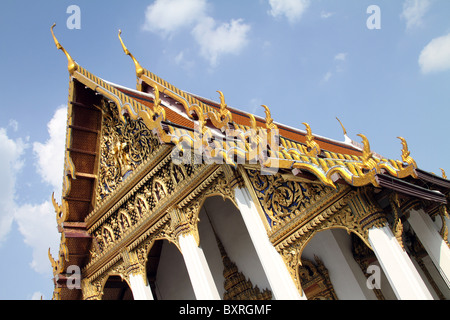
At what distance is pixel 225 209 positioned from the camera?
841 cm

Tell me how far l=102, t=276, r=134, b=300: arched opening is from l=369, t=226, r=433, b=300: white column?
222 inches

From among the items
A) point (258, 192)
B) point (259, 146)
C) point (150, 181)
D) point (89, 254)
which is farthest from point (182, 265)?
point (259, 146)

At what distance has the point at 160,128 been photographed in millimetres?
5734

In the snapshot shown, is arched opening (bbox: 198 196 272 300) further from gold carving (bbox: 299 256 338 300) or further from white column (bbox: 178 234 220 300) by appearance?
white column (bbox: 178 234 220 300)

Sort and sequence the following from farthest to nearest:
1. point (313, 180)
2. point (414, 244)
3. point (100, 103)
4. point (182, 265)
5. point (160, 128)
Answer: point (182, 265) < point (100, 103) < point (414, 244) < point (160, 128) < point (313, 180)

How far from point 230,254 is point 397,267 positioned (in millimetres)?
4217

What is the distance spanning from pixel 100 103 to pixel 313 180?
4.90 m

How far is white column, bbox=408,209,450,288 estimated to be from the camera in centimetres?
515

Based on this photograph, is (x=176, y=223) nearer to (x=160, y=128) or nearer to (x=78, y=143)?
(x=160, y=128)

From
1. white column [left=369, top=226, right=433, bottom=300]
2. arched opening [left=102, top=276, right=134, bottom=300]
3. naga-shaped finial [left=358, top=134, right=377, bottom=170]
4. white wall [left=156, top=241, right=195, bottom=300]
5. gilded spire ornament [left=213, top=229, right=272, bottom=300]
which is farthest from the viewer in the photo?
white wall [left=156, top=241, right=195, bottom=300]

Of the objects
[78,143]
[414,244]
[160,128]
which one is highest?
[78,143]

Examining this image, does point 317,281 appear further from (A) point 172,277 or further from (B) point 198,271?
(A) point 172,277

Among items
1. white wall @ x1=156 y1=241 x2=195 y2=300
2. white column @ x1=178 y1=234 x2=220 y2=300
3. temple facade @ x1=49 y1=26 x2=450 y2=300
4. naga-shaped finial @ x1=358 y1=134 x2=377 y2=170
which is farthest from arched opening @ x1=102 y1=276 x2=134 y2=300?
naga-shaped finial @ x1=358 y1=134 x2=377 y2=170

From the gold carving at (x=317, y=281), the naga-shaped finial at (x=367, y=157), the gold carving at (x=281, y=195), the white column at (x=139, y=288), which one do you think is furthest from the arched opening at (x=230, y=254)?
the naga-shaped finial at (x=367, y=157)
